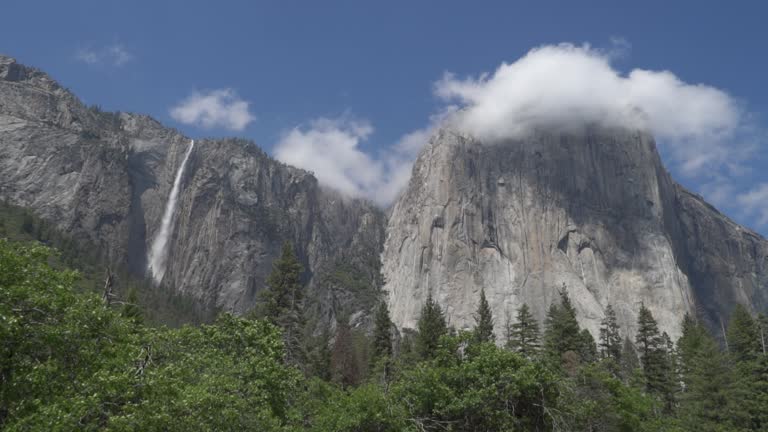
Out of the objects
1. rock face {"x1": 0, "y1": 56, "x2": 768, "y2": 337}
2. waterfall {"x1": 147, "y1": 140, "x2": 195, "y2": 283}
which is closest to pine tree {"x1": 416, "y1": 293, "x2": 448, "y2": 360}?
rock face {"x1": 0, "y1": 56, "x2": 768, "y2": 337}

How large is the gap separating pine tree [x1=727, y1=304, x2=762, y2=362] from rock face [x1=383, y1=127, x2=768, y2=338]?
66.2 metres

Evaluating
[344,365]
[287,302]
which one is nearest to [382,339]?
[344,365]

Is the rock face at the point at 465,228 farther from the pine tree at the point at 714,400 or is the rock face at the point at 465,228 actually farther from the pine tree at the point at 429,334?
the pine tree at the point at 714,400

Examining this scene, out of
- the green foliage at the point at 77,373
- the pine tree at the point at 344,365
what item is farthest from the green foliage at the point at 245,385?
the pine tree at the point at 344,365

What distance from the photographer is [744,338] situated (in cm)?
5409

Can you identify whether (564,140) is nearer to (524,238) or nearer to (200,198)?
(524,238)

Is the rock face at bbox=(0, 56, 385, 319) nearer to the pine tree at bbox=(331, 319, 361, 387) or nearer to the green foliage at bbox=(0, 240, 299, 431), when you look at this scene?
the pine tree at bbox=(331, 319, 361, 387)

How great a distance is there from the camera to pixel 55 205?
169m

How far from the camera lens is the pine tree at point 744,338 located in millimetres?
52625

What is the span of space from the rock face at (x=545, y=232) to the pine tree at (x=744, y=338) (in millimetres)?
66158

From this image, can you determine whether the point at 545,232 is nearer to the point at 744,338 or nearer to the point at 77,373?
the point at 744,338

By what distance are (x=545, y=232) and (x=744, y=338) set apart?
278 ft

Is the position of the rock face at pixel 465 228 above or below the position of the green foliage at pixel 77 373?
above

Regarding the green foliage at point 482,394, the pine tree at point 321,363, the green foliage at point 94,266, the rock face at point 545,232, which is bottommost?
the green foliage at point 482,394
